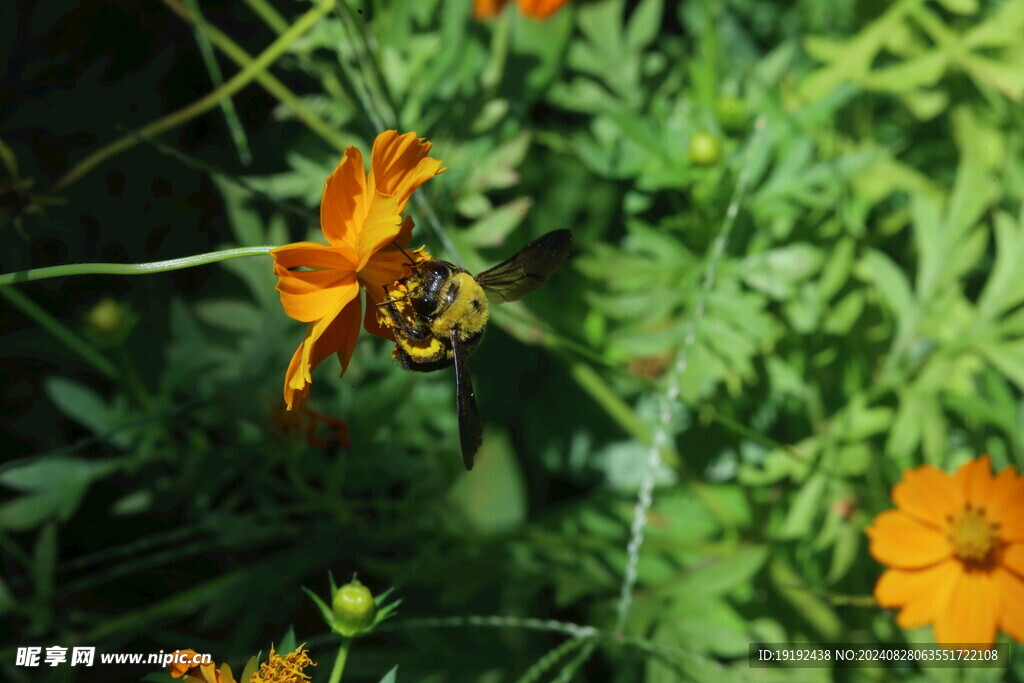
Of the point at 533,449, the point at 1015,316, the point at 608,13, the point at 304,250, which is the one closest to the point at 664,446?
the point at 533,449

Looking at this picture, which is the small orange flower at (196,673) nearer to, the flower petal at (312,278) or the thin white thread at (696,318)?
the flower petal at (312,278)

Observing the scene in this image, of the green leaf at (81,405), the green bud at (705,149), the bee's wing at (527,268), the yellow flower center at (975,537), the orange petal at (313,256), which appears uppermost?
the green bud at (705,149)

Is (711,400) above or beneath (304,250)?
above

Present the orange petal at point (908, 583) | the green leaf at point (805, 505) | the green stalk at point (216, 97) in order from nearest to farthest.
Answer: the orange petal at point (908, 583)
the green stalk at point (216, 97)
the green leaf at point (805, 505)

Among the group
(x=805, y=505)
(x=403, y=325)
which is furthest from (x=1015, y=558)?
(x=403, y=325)

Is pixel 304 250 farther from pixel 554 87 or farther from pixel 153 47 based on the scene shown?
pixel 153 47

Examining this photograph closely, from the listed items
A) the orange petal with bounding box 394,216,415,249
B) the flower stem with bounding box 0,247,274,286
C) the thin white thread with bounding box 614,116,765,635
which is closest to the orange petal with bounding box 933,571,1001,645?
the thin white thread with bounding box 614,116,765,635

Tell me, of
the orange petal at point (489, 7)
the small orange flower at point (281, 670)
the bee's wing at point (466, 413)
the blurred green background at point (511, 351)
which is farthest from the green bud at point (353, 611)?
the orange petal at point (489, 7)
